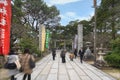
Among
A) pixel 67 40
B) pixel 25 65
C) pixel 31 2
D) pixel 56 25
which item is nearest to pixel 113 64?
pixel 25 65

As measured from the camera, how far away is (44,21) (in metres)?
81.4

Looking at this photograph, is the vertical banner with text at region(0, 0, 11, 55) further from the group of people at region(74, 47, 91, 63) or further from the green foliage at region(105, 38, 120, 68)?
the group of people at region(74, 47, 91, 63)

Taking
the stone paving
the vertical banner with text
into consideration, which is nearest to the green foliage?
the stone paving

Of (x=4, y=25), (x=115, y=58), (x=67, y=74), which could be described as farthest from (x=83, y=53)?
(x=4, y=25)

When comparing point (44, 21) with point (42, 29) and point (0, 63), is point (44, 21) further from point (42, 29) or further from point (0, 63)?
point (0, 63)

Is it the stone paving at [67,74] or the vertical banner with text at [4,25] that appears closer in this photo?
the vertical banner with text at [4,25]

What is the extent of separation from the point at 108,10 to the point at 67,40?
6883cm

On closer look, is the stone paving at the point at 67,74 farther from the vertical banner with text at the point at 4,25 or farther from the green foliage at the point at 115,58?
the vertical banner with text at the point at 4,25

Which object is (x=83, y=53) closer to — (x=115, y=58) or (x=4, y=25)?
(x=115, y=58)

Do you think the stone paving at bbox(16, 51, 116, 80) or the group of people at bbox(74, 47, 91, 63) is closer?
the stone paving at bbox(16, 51, 116, 80)

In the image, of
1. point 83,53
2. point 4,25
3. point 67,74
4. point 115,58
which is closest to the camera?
point 4,25

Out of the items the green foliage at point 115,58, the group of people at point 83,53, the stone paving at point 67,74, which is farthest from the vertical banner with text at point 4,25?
the group of people at point 83,53

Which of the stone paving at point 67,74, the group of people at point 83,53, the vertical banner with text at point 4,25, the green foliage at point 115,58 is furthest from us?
the group of people at point 83,53

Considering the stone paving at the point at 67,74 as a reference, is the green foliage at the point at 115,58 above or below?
above
